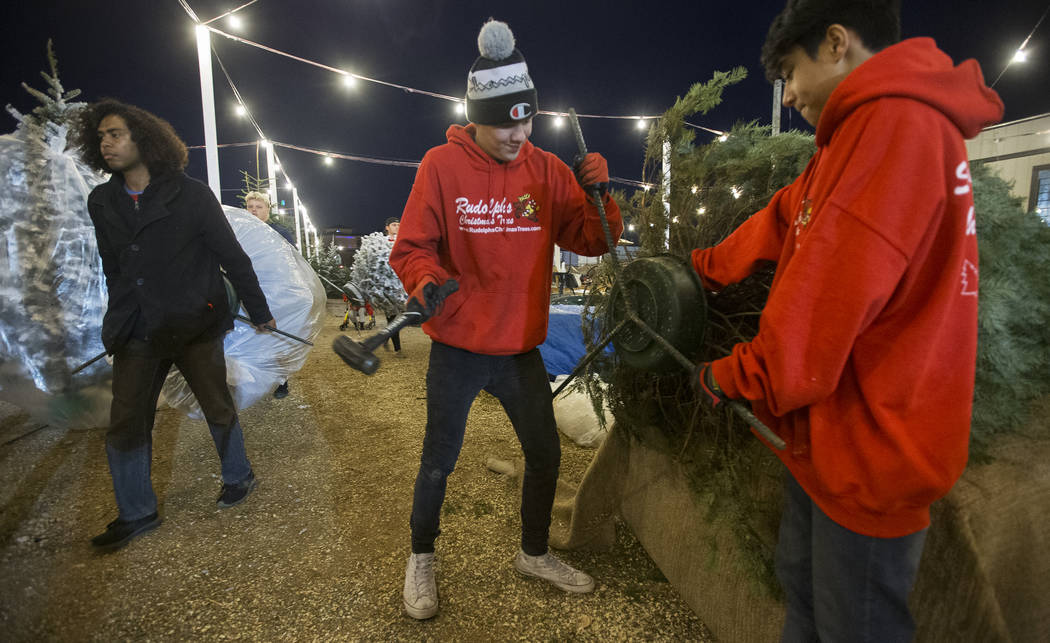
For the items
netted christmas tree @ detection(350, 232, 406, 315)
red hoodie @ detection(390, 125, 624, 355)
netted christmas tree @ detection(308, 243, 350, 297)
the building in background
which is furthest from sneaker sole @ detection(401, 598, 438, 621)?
netted christmas tree @ detection(308, 243, 350, 297)

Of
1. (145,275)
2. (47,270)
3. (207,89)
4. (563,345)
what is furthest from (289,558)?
(207,89)

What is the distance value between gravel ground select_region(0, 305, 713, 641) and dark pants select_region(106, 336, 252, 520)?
0.96 feet

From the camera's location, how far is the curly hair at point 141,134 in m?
2.49

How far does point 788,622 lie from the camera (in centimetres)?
134

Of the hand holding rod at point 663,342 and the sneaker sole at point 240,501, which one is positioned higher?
the hand holding rod at point 663,342

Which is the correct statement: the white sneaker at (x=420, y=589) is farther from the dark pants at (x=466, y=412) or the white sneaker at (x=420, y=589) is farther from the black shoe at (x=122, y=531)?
the black shoe at (x=122, y=531)

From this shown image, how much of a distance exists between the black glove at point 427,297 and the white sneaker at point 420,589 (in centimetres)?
118

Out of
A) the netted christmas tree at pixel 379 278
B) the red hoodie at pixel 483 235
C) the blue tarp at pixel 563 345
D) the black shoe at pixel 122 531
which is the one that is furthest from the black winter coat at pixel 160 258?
the netted christmas tree at pixel 379 278

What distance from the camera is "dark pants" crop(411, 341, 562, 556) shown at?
6.18 ft

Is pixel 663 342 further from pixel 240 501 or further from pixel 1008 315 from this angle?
pixel 240 501

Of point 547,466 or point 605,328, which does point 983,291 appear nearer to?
point 605,328

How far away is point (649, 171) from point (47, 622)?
337cm

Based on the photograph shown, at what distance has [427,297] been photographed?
159 centimetres

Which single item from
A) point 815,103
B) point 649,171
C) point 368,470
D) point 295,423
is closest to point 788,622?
point 815,103
